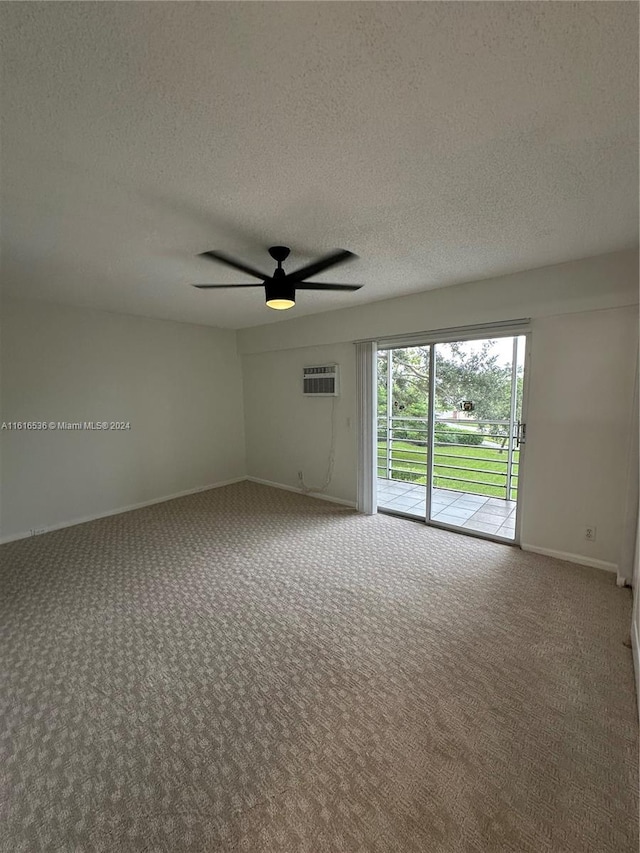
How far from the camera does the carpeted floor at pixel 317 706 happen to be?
3.98ft

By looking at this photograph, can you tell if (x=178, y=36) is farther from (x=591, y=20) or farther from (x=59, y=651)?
(x=59, y=651)

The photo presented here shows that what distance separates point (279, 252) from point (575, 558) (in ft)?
11.1

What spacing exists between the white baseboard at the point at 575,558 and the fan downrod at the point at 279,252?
319cm

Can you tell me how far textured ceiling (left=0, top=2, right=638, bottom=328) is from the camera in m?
0.90

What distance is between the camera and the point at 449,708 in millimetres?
1644

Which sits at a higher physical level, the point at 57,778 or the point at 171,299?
the point at 171,299

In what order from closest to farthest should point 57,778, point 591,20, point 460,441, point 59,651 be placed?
point 591,20 < point 57,778 < point 59,651 < point 460,441

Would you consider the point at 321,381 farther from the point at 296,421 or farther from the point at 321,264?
the point at 321,264

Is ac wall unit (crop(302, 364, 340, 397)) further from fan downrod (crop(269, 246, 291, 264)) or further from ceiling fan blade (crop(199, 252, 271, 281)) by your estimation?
ceiling fan blade (crop(199, 252, 271, 281))

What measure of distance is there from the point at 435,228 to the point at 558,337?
1.56 m

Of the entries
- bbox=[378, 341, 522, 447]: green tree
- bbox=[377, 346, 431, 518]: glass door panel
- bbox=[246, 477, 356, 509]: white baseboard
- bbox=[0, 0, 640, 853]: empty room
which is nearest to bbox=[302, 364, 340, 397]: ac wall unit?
bbox=[0, 0, 640, 853]: empty room

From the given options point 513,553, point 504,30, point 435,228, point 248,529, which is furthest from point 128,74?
point 513,553

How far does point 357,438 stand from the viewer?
424 cm

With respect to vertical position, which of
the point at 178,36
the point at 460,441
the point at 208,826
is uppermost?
the point at 178,36
